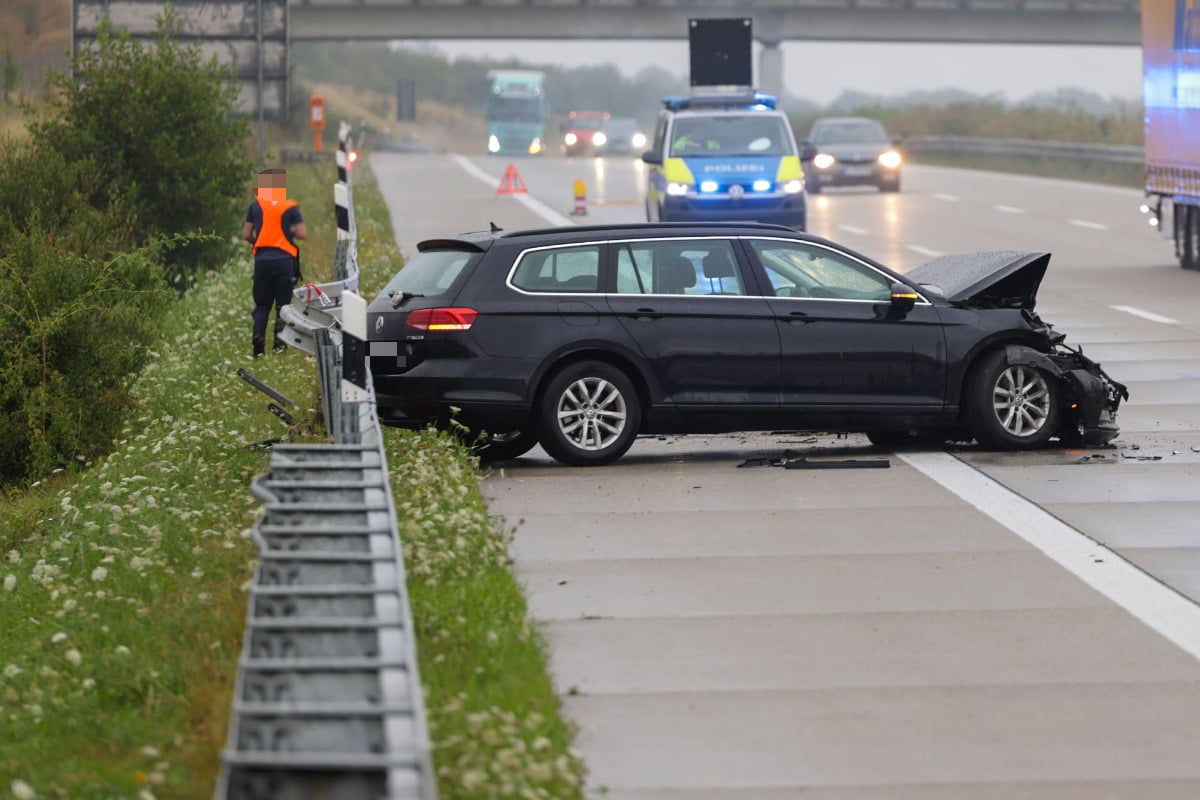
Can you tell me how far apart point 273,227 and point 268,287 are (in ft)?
1.77

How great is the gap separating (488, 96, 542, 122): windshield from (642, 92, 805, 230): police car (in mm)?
52202

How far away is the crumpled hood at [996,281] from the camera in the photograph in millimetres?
13172

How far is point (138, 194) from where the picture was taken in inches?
1104

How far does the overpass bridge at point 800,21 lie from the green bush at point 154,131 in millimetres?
47853

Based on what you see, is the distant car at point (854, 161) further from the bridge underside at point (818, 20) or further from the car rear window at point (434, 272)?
the bridge underside at point (818, 20)

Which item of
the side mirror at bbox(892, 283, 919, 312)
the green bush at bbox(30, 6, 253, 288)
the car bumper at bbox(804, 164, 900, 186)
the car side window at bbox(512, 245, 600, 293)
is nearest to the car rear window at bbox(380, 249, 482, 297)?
the car side window at bbox(512, 245, 600, 293)

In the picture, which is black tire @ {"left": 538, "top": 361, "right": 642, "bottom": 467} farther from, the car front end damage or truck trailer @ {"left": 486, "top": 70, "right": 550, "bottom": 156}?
truck trailer @ {"left": 486, "top": 70, "right": 550, "bottom": 156}

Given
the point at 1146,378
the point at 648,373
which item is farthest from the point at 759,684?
the point at 1146,378

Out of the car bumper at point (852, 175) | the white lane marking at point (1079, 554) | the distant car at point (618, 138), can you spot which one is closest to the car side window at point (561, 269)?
the white lane marking at point (1079, 554)

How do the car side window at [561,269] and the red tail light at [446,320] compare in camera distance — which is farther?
the car side window at [561,269]

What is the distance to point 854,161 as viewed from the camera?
4456cm

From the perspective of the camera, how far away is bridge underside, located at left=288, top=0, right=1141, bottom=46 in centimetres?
7638

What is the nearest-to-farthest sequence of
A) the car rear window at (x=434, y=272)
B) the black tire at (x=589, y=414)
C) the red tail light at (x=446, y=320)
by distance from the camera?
the red tail light at (x=446, y=320)
the black tire at (x=589, y=414)
the car rear window at (x=434, y=272)

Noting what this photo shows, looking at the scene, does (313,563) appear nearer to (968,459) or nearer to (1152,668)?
(1152,668)
